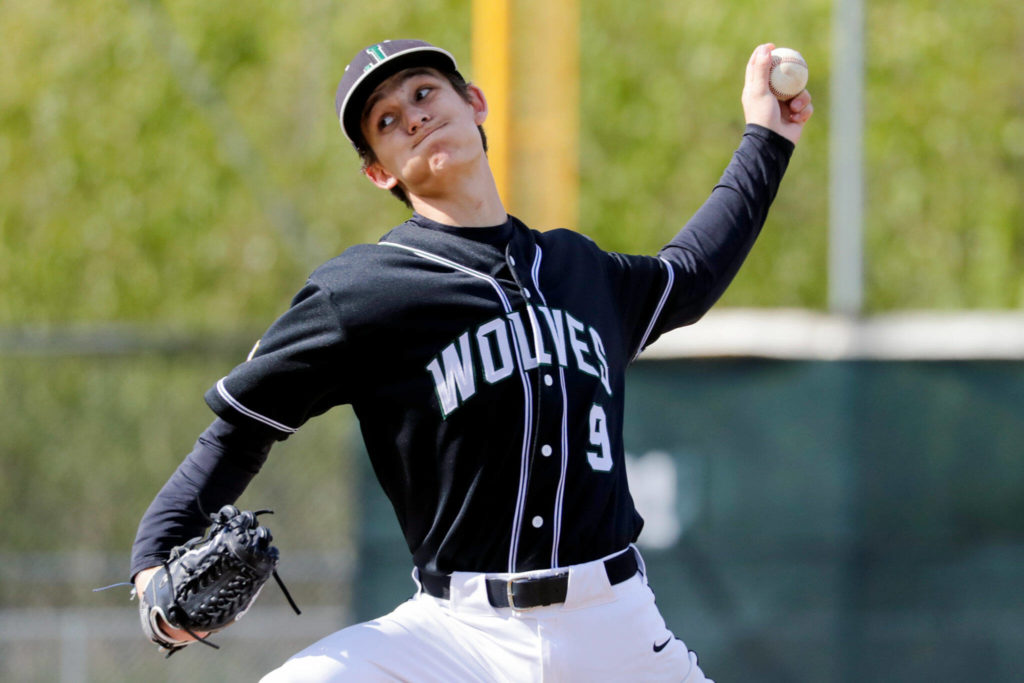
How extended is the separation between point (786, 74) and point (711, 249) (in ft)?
1.60

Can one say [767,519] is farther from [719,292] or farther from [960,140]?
[960,140]

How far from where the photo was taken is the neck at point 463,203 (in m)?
2.67

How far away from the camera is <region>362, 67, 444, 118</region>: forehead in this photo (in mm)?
2645

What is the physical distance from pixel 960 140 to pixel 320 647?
8417 millimetres

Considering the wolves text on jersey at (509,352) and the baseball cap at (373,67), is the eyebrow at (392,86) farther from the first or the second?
the wolves text on jersey at (509,352)

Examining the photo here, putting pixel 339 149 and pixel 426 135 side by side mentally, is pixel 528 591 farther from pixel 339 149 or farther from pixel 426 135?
pixel 339 149

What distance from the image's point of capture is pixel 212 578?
7.70 ft

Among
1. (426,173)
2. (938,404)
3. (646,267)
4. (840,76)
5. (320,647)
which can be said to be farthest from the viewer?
(840,76)

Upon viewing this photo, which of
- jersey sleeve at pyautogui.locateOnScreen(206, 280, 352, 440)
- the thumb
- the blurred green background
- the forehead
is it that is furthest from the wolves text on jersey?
the blurred green background

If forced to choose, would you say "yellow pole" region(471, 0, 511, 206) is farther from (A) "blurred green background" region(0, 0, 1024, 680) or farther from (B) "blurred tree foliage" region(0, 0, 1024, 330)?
(B) "blurred tree foliage" region(0, 0, 1024, 330)

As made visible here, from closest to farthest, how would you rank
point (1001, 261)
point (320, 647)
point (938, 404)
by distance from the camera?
point (320, 647) < point (938, 404) < point (1001, 261)

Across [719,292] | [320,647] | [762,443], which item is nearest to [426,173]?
[719,292]

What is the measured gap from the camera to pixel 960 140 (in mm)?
9516

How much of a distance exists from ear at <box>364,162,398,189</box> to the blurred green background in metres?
5.97
